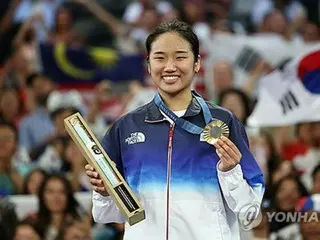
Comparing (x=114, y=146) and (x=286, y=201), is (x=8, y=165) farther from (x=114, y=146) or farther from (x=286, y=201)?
(x=114, y=146)

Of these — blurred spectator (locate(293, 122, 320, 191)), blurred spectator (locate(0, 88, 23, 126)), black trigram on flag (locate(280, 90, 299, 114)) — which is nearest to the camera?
black trigram on flag (locate(280, 90, 299, 114))

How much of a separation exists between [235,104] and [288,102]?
501 mm

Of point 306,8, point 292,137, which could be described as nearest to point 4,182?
point 292,137

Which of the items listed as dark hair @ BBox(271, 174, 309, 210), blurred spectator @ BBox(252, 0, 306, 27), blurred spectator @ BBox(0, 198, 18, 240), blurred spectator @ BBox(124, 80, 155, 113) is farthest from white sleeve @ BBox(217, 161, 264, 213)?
blurred spectator @ BBox(252, 0, 306, 27)

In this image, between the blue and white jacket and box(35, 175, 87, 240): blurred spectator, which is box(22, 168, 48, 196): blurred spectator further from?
the blue and white jacket

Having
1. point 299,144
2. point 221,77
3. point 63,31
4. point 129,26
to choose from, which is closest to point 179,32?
point 299,144

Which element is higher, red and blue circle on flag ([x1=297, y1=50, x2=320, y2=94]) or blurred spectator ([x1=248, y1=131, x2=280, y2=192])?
red and blue circle on flag ([x1=297, y1=50, x2=320, y2=94])

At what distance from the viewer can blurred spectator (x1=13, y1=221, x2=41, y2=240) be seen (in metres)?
9.02

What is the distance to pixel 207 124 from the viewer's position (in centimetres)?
564

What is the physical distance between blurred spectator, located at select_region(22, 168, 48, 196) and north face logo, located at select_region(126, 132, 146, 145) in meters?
4.25

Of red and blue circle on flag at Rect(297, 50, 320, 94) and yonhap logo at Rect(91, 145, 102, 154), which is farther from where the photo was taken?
red and blue circle on flag at Rect(297, 50, 320, 94)

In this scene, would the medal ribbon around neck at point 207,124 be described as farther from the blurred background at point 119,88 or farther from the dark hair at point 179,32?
the blurred background at point 119,88

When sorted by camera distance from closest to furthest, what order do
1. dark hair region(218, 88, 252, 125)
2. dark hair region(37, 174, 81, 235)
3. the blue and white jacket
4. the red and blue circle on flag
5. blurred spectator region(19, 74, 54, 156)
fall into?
the blue and white jacket < dark hair region(37, 174, 81, 235) < the red and blue circle on flag < dark hair region(218, 88, 252, 125) < blurred spectator region(19, 74, 54, 156)

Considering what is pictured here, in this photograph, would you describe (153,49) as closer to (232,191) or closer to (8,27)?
(232,191)
